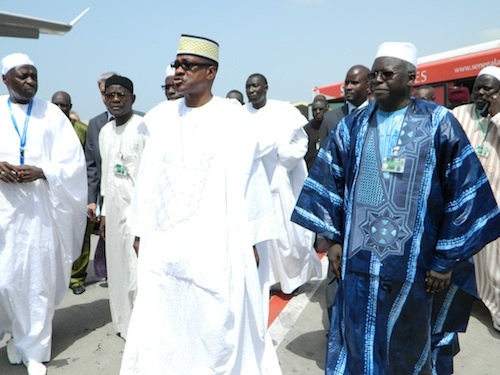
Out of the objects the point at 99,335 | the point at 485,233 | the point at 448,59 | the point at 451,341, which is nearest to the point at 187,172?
the point at 485,233

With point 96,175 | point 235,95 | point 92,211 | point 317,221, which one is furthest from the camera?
point 235,95

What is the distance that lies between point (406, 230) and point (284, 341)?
1836 millimetres

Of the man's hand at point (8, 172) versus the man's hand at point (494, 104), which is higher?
the man's hand at point (494, 104)

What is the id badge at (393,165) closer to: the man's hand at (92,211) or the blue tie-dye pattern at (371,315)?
the blue tie-dye pattern at (371,315)

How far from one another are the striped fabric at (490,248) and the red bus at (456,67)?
15.8 ft

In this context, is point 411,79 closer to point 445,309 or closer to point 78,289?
point 445,309

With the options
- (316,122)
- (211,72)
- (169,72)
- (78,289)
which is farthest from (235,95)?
(211,72)

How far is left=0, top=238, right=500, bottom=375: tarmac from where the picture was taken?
3.55 meters

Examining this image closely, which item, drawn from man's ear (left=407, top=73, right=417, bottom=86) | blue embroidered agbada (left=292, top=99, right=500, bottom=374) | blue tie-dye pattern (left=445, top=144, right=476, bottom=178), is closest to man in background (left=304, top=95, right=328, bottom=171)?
man's ear (left=407, top=73, right=417, bottom=86)

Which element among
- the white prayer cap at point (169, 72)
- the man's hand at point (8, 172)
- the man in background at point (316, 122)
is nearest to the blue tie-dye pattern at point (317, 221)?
the man's hand at point (8, 172)

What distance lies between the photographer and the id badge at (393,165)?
2479 mm

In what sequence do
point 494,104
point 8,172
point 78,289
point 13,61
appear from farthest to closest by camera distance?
1. point 78,289
2. point 494,104
3. point 13,61
4. point 8,172

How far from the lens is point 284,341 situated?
3.92m

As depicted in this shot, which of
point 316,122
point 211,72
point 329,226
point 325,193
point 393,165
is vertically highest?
point 211,72
